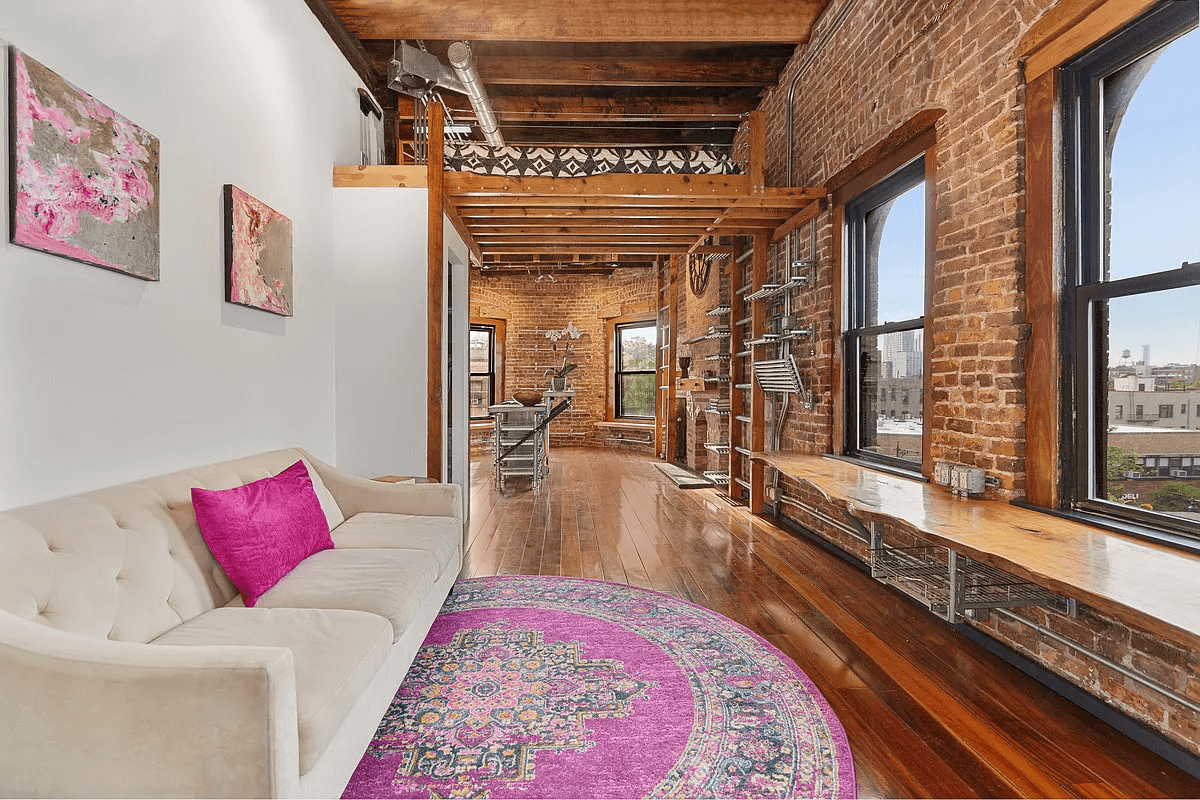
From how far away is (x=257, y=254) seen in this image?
10.3 feet

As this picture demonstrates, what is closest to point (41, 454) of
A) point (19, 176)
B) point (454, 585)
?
point (19, 176)

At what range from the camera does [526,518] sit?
221 inches

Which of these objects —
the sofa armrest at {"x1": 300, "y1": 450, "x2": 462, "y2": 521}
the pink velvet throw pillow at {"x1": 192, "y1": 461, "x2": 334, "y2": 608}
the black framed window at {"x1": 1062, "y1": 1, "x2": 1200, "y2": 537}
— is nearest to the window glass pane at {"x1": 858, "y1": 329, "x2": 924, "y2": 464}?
the black framed window at {"x1": 1062, "y1": 1, "x2": 1200, "y2": 537}

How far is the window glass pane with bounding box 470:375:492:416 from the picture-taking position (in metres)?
11.6

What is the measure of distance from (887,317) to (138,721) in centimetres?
420

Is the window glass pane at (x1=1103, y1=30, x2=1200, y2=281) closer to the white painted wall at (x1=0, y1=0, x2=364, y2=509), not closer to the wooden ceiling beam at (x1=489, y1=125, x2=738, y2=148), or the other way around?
the white painted wall at (x1=0, y1=0, x2=364, y2=509)

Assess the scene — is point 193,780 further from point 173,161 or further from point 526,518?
point 526,518

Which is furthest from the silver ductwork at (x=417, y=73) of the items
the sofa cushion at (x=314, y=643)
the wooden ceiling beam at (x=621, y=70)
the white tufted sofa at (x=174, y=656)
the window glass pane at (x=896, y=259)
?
the sofa cushion at (x=314, y=643)

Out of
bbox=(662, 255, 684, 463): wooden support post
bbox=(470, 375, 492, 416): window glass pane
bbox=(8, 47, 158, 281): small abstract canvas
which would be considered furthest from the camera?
bbox=(470, 375, 492, 416): window glass pane

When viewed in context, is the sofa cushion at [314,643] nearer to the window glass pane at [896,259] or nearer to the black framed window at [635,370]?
the window glass pane at [896,259]

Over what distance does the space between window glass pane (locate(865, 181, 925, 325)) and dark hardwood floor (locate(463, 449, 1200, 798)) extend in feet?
5.56

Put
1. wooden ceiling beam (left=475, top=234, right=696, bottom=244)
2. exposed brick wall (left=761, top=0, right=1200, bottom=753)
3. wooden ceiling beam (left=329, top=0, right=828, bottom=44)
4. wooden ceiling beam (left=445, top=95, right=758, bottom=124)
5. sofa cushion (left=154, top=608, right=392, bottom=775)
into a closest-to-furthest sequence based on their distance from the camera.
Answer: sofa cushion (left=154, top=608, right=392, bottom=775)
exposed brick wall (left=761, top=0, right=1200, bottom=753)
wooden ceiling beam (left=329, top=0, right=828, bottom=44)
wooden ceiling beam (left=475, top=234, right=696, bottom=244)
wooden ceiling beam (left=445, top=95, right=758, bottom=124)

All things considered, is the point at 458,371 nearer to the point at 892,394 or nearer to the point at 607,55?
the point at 607,55

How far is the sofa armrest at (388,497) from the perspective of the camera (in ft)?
11.2
